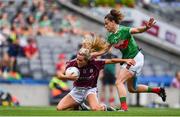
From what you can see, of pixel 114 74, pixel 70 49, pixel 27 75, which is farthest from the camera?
pixel 70 49

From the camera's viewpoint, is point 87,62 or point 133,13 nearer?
point 87,62

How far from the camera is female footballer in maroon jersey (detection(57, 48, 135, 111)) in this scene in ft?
52.4

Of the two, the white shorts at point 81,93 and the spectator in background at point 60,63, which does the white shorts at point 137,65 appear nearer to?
the white shorts at point 81,93

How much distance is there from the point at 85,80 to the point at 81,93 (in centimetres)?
33

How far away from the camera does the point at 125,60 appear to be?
16.0m

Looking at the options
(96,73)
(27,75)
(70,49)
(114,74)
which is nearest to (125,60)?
(96,73)

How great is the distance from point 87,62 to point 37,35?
13063 mm

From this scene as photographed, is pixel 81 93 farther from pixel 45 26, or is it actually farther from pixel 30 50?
pixel 45 26

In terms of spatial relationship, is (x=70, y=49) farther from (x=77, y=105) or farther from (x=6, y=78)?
(x=77, y=105)

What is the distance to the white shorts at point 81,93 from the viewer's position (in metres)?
16.5

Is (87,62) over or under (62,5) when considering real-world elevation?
under

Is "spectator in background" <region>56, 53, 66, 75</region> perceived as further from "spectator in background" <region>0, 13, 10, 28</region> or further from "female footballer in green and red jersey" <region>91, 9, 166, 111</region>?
"female footballer in green and red jersey" <region>91, 9, 166, 111</region>

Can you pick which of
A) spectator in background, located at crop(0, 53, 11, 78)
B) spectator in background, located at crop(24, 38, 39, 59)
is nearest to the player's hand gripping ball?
spectator in background, located at crop(0, 53, 11, 78)

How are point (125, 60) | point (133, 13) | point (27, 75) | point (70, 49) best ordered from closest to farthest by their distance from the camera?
point (125, 60) → point (27, 75) → point (70, 49) → point (133, 13)
